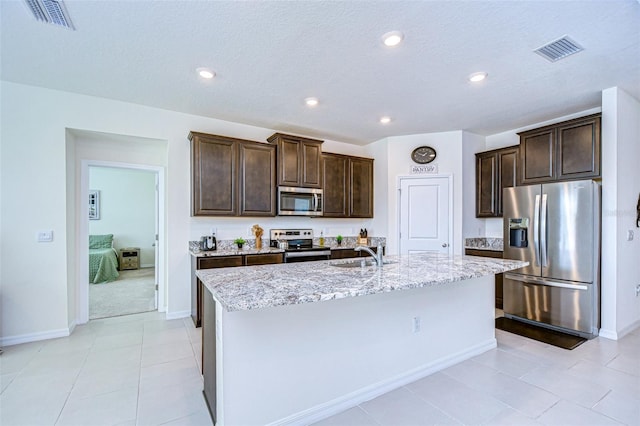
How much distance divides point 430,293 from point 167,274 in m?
3.35

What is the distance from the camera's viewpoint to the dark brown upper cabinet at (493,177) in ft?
14.5

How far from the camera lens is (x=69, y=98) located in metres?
3.41

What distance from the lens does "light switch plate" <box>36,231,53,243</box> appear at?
327 centimetres

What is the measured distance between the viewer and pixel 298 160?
4488 millimetres

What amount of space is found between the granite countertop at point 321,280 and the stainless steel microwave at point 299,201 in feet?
6.47

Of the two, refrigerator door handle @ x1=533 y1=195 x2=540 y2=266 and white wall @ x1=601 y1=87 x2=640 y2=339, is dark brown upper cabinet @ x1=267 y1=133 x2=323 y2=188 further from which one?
white wall @ x1=601 y1=87 x2=640 y2=339

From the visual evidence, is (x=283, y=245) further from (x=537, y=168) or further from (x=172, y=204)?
(x=537, y=168)

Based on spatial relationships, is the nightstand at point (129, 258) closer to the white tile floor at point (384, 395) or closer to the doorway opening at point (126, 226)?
the doorway opening at point (126, 226)

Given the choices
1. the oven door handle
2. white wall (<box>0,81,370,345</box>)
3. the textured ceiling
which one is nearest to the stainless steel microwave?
the oven door handle

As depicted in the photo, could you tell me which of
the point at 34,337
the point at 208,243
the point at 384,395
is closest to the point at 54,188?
the point at 34,337

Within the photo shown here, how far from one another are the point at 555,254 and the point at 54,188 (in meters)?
5.84

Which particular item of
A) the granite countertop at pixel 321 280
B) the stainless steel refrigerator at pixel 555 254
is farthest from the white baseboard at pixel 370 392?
the stainless steel refrigerator at pixel 555 254

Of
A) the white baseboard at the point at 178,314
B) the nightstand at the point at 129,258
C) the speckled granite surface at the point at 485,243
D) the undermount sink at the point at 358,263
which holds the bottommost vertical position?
the white baseboard at the point at 178,314

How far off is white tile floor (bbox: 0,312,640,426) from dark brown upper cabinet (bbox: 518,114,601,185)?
1.92 metres
